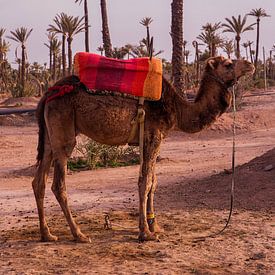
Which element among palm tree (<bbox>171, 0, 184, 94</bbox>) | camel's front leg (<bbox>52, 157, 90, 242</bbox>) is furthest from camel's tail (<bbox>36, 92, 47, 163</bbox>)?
palm tree (<bbox>171, 0, 184, 94</bbox>)

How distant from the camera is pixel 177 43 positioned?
19891 millimetres

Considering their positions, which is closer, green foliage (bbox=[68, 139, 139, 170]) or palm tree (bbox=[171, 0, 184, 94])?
green foliage (bbox=[68, 139, 139, 170])

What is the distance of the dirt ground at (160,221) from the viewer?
19.1 feet

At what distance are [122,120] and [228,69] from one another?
1.47m

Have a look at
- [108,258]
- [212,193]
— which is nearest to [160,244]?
[108,258]

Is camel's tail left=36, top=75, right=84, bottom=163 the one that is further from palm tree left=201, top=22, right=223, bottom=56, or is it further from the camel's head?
palm tree left=201, top=22, right=223, bottom=56

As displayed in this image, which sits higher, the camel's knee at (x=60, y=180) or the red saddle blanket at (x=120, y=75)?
the red saddle blanket at (x=120, y=75)

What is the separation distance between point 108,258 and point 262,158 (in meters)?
6.02

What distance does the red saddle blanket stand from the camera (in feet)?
22.3

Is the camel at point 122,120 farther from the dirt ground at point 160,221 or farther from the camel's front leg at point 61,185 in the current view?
the dirt ground at point 160,221

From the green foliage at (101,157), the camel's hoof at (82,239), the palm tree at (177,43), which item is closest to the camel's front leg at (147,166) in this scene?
the camel's hoof at (82,239)

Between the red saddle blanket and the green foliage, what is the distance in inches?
289

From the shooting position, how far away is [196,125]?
728cm

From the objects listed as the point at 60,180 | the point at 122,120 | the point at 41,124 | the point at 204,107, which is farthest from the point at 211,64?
the point at 60,180
